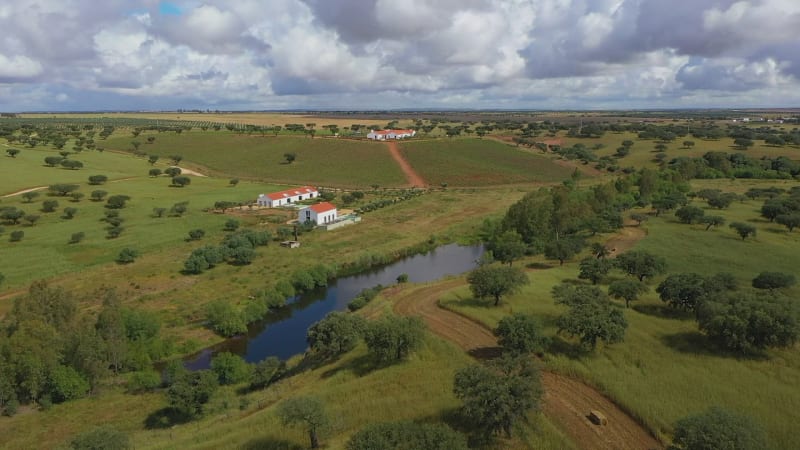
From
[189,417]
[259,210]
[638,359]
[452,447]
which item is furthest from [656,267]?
[259,210]

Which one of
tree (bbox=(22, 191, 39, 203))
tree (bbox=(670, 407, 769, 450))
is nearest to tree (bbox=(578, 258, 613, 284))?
tree (bbox=(670, 407, 769, 450))

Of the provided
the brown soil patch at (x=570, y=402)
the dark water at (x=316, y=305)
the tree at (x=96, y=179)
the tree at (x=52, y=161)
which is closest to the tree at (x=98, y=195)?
the tree at (x=96, y=179)

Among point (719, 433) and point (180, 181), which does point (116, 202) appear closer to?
point (180, 181)

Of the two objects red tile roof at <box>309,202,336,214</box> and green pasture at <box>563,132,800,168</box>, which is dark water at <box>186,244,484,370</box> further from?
green pasture at <box>563,132,800,168</box>

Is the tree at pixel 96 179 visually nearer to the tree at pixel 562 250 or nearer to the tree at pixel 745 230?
the tree at pixel 562 250

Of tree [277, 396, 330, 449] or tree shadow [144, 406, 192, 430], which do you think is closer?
tree [277, 396, 330, 449]

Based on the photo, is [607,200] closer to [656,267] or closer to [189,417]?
[656,267]
